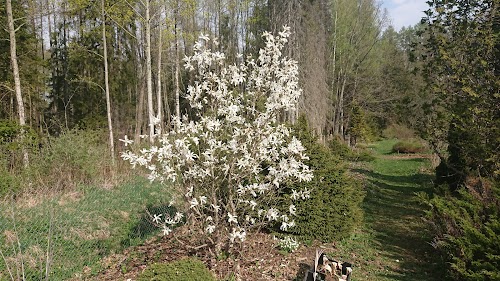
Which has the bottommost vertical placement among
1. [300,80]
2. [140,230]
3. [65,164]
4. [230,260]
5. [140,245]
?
[140,245]

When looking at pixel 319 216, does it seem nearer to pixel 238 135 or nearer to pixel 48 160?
pixel 238 135

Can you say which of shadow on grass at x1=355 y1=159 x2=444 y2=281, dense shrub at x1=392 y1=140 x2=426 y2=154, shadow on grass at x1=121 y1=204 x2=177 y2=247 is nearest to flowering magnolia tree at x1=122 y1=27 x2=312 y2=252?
shadow on grass at x1=121 y1=204 x2=177 y2=247

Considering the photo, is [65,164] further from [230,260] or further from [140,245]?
[230,260]

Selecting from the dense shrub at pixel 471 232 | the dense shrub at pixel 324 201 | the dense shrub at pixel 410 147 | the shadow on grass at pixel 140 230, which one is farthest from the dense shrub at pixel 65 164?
the dense shrub at pixel 410 147

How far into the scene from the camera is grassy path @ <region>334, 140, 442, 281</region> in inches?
210

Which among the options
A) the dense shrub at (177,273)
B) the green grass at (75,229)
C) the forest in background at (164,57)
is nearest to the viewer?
the dense shrub at (177,273)

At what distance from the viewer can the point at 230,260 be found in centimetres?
494

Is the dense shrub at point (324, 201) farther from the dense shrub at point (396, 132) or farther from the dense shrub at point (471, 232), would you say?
the dense shrub at point (396, 132)

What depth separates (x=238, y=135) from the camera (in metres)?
4.38

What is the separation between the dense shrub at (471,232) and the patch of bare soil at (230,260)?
1.83m

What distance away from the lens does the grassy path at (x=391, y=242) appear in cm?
534

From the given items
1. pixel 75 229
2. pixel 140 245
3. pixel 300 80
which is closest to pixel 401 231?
pixel 140 245

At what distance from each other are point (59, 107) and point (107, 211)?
15.7m

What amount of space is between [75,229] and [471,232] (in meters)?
6.08
